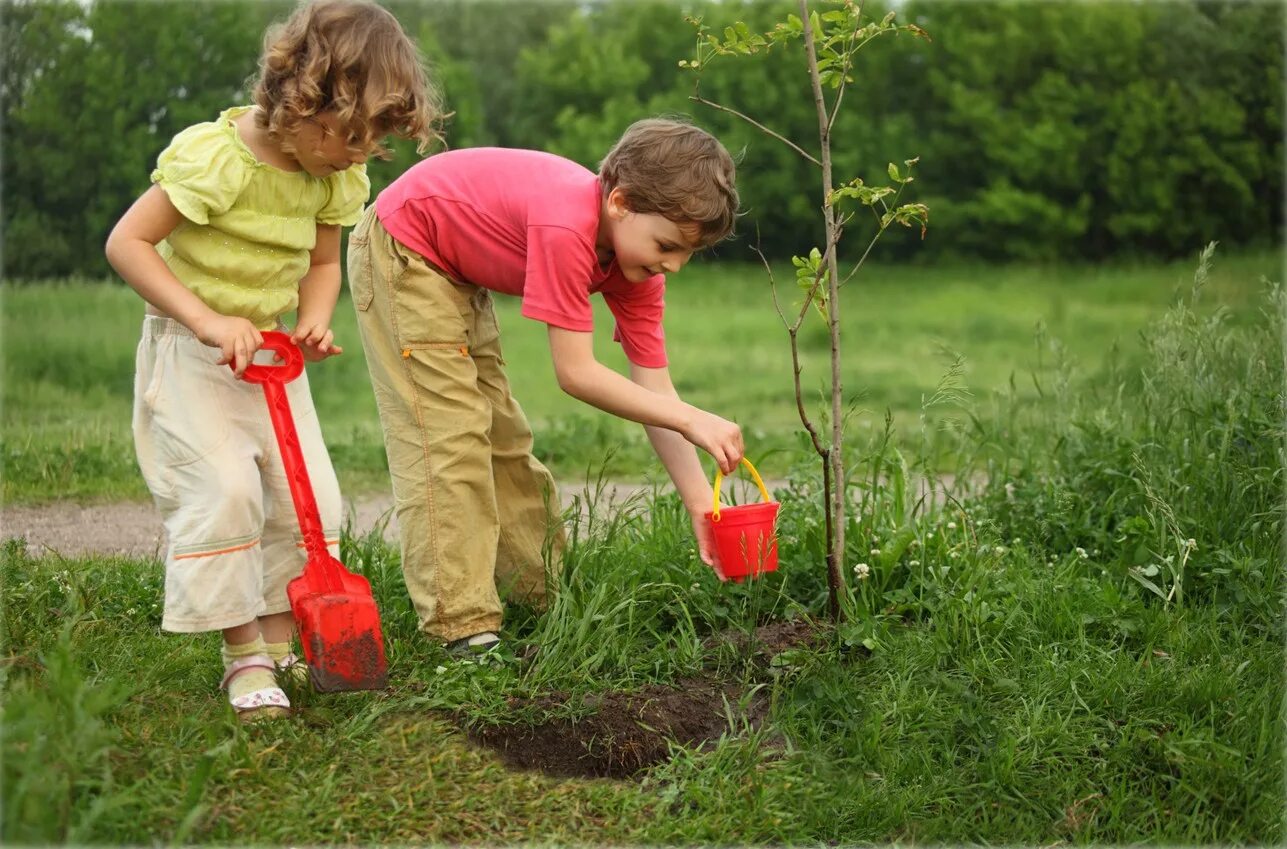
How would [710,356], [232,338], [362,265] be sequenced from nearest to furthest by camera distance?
[232,338] < [362,265] < [710,356]

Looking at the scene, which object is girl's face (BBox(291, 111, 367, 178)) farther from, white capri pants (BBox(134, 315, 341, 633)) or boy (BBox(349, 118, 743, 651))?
white capri pants (BBox(134, 315, 341, 633))

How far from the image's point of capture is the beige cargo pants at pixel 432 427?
311 cm

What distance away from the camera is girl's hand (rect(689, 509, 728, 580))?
3.14m

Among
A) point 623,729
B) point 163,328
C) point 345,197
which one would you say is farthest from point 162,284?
point 623,729

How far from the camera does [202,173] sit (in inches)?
108

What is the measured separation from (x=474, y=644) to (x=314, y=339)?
2.61ft

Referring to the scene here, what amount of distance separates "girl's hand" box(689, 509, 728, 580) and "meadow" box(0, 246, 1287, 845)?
0.14m

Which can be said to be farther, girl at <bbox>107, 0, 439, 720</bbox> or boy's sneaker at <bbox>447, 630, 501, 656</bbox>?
boy's sneaker at <bbox>447, 630, 501, 656</bbox>

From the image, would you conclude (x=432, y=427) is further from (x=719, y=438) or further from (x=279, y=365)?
(x=719, y=438)

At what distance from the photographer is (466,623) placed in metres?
3.12

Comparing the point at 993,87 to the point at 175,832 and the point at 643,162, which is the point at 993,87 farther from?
the point at 175,832

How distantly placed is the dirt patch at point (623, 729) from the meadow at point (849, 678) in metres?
0.02

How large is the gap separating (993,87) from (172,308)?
30.7ft

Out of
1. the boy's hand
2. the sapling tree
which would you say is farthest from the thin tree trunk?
the boy's hand
